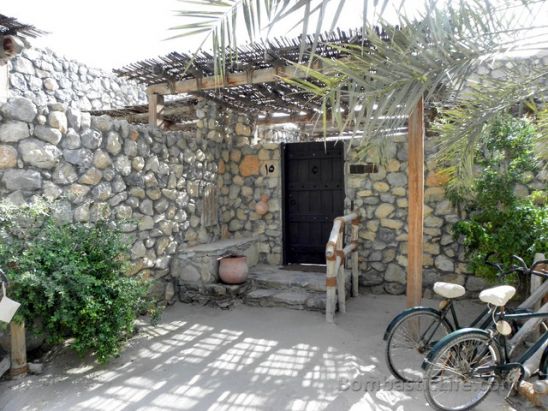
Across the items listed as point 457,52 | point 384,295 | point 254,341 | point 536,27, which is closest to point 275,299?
point 254,341

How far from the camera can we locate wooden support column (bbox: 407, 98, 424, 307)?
3158 mm

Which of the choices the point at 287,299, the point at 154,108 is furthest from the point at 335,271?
the point at 154,108

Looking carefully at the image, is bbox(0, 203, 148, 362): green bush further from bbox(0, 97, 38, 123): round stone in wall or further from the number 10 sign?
the number 10 sign

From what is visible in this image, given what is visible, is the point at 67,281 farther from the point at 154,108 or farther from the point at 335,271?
the point at 154,108

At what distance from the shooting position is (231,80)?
446 cm

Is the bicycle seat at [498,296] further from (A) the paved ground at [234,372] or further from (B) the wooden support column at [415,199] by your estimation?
(B) the wooden support column at [415,199]

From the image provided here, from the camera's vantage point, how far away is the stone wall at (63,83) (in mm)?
5523

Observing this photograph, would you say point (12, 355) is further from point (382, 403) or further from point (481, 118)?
point (481, 118)

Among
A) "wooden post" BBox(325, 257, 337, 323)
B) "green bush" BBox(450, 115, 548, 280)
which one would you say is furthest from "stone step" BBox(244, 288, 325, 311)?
"green bush" BBox(450, 115, 548, 280)

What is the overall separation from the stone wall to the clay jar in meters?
2.80

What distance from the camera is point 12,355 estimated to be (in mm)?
2707

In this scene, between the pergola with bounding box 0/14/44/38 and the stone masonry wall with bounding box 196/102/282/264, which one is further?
the stone masonry wall with bounding box 196/102/282/264

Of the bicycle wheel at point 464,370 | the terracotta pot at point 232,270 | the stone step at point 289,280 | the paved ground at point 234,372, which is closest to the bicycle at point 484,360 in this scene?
the bicycle wheel at point 464,370

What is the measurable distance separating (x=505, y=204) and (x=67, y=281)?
3.78 meters
